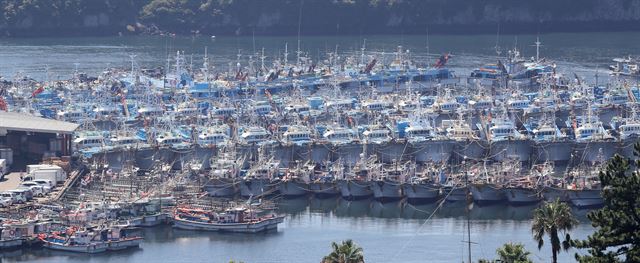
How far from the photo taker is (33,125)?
55906 millimetres

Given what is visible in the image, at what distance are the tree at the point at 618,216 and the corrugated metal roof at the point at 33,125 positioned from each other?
27363mm

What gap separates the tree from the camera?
3112cm

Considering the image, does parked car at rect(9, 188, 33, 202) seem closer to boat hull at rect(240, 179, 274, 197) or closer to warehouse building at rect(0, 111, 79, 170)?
warehouse building at rect(0, 111, 79, 170)

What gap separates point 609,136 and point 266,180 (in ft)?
40.7

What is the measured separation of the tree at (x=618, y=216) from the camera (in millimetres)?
31125

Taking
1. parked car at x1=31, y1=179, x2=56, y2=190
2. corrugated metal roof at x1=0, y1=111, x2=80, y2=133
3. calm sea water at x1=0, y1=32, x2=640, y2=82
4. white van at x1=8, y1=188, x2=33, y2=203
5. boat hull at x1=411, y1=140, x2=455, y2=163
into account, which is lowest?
white van at x1=8, y1=188, x2=33, y2=203

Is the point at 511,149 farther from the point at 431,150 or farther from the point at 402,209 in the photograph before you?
the point at 402,209

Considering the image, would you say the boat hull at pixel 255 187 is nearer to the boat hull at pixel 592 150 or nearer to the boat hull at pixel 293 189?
the boat hull at pixel 293 189

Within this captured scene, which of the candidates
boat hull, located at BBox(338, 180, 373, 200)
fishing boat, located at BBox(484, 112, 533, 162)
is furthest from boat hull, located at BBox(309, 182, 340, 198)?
fishing boat, located at BBox(484, 112, 533, 162)

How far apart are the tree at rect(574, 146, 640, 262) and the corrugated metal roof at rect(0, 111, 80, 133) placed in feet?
89.8

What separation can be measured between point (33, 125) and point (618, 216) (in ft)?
94.1

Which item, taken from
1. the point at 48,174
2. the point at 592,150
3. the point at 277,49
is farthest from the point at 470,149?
the point at 277,49

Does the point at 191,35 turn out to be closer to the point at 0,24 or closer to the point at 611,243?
the point at 0,24

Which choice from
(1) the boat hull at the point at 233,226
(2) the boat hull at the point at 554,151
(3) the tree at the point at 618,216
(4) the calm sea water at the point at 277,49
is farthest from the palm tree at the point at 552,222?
(4) the calm sea water at the point at 277,49
